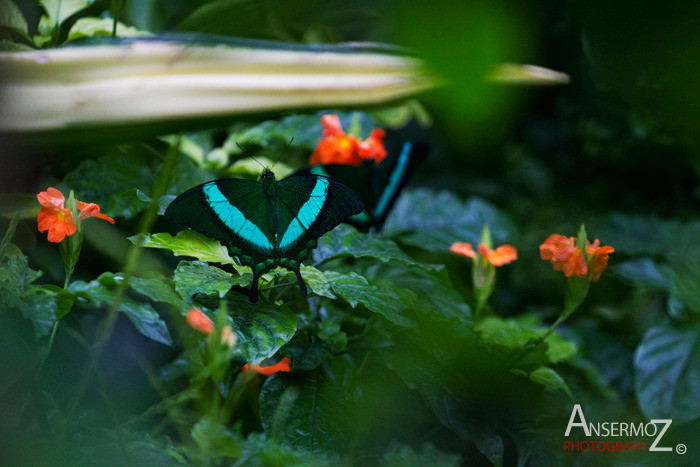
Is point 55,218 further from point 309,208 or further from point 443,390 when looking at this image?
point 443,390

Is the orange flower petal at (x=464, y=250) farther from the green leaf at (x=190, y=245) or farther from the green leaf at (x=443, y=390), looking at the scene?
the green leaf at (x=190, y=245)

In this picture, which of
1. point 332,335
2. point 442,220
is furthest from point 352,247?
point 442,220

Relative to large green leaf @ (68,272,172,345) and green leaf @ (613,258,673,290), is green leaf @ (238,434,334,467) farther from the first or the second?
green leaf @ (613,258,673,290)

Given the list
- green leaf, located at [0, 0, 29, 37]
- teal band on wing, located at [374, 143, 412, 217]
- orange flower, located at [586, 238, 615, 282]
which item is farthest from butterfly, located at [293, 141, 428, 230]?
green leaf, located at [0, 0, 29, 37]

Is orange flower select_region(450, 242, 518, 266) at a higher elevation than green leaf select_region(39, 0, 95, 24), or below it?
below

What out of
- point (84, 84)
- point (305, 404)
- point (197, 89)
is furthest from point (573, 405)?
point (84, 84)

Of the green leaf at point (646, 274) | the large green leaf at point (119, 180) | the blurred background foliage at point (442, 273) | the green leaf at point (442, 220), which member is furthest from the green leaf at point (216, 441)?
the green leaf at point (646, 274)
